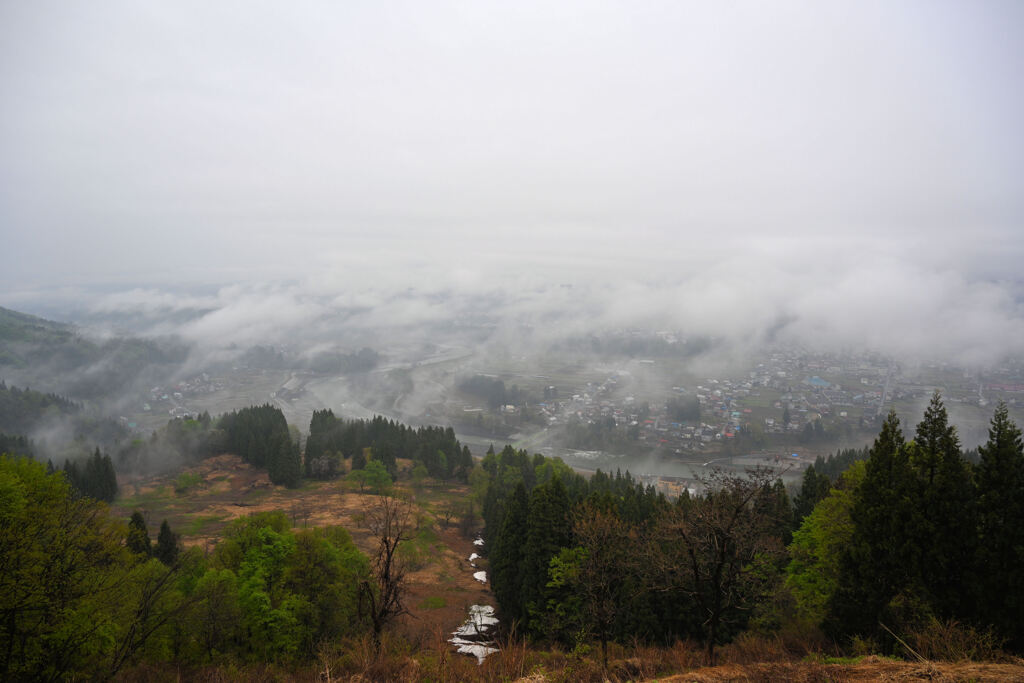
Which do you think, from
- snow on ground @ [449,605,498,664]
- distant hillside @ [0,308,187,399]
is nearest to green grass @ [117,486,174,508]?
snow on ground @ [449,605,498,664]

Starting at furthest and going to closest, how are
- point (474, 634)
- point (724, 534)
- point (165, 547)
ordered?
point (165, 547)
point (474, 634)
point (724, 534)

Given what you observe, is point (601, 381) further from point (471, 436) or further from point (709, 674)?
point (709, 674)

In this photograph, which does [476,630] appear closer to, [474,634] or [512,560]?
[474,634]

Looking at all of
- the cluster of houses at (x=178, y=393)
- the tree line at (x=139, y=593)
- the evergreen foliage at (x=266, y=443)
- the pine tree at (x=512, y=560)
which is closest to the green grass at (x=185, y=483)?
the evergreen foliage at (x=266, y=443)

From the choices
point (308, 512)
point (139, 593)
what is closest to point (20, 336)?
point (308, 512)

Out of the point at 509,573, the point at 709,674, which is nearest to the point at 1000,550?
the point at 709,674

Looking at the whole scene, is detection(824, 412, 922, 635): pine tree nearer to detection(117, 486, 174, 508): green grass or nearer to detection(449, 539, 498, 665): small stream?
detection(449, 539, 498, 665): small stream
